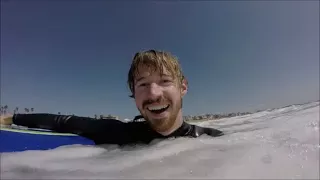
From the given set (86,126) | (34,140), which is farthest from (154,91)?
(34,140)

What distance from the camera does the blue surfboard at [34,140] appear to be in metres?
1.83

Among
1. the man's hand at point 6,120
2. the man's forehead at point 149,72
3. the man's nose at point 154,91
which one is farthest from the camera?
the man's hand at point 6,120

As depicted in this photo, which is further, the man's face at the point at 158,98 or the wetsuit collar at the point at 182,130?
the wetsuit collar at the point at 182,130

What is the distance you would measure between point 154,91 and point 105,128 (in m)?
0.54

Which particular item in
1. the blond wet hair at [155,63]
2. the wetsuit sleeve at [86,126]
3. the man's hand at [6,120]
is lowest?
the wetsuit sleeve at [86,126]

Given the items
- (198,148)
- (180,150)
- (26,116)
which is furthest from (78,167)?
(26,116)

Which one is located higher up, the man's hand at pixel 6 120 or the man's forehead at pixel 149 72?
the man's forehead at pixel 149 72

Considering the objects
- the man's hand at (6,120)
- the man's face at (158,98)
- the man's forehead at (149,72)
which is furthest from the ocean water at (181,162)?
the man's hand at (6,120)

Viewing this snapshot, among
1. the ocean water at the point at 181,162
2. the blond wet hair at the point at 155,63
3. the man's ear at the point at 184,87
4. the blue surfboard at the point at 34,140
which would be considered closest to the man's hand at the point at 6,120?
the blue surfboard at the point at 34,140

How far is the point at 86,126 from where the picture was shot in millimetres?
1938

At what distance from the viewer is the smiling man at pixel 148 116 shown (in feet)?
5.52

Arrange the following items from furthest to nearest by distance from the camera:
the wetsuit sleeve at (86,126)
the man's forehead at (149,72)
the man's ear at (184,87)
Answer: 1. the man's ear at (184,87)
2. the wetsuit sleeve at (86,126)
3. the man's forehead at (149,72)

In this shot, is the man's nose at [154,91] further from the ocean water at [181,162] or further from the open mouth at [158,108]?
the ocean water at [181,162]

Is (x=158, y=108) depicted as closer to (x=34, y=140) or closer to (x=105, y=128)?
(x=105, y=128)
